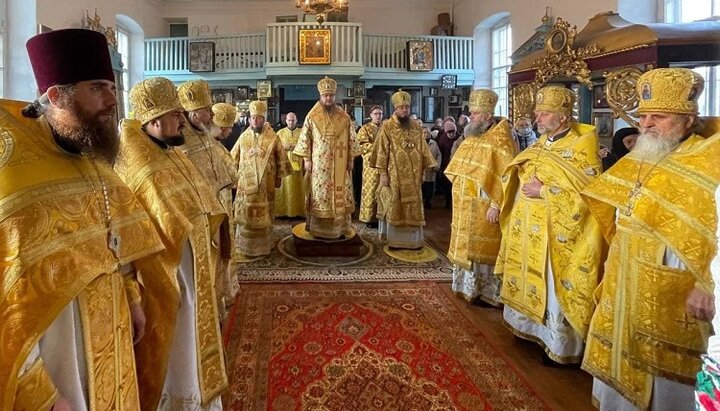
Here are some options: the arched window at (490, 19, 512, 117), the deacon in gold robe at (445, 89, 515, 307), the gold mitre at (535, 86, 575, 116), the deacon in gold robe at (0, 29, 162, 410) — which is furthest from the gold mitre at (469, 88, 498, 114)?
the arched window at (490, 19, 512, 117)

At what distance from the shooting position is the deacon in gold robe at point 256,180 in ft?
20.2

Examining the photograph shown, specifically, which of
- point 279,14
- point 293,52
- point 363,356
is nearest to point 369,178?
point 363,356

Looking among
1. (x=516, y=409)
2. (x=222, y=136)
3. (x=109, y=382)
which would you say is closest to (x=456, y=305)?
(x=516, y=409)

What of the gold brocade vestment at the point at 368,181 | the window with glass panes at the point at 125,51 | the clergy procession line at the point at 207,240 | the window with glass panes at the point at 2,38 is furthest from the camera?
the window with glass panes at the point at 125,51

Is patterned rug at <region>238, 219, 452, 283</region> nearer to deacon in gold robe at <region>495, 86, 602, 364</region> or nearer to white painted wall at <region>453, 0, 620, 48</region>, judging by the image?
deacon in gold robe at <region>495, 86, 602, 364</region>

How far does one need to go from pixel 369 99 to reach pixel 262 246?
9.34 meters

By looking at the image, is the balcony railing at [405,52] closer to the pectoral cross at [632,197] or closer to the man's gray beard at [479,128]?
the man's gray beard at [479,128]

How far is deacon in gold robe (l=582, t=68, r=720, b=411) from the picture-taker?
2.10m

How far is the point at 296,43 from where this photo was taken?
13.6 metres

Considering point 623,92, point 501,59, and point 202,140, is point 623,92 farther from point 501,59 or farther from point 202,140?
point 501,59

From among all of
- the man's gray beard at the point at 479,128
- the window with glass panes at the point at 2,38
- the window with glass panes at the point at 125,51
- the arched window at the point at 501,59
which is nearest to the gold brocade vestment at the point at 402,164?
the man's gray beard at the point at 479,128

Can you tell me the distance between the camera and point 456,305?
15.1 feet

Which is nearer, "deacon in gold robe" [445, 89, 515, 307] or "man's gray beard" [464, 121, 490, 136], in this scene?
"deacon in gold robe" [445, 89, 515, 307]

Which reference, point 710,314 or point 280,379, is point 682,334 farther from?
point 280,379
